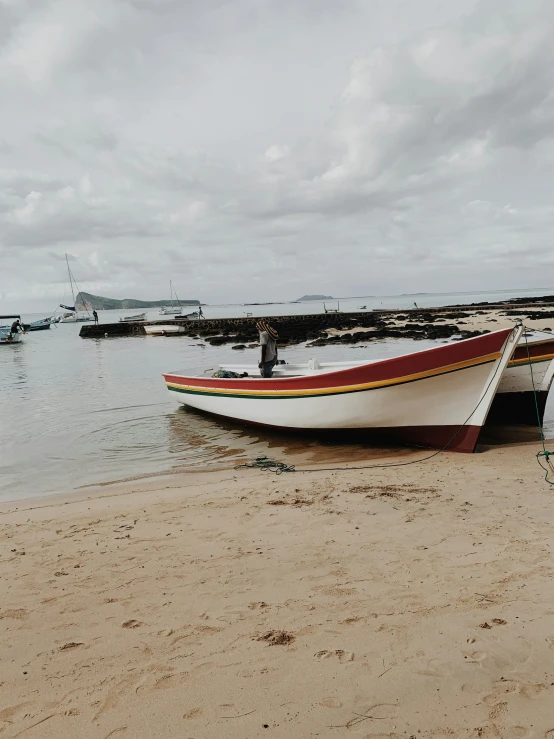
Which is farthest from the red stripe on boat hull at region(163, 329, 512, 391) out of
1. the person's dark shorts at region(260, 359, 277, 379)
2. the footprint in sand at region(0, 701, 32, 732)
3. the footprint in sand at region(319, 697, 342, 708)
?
the footprint in sand at region(0, 701, 32, 732)

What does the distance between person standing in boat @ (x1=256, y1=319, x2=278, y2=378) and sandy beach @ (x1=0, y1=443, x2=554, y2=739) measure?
4647 mm

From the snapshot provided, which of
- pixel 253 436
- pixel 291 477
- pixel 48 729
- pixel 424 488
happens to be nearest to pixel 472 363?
pixel 424 488

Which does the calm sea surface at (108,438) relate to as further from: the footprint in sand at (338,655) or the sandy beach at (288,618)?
the footprint in sand at (338,655)

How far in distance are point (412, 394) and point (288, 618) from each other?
515 centimetres

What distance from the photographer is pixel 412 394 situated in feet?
25.4

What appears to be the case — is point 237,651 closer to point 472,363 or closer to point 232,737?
point 232,737

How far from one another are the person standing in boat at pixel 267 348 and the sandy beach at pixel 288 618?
4.65m

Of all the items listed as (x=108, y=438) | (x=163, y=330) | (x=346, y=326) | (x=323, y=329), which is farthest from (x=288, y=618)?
(x=163, y=330)

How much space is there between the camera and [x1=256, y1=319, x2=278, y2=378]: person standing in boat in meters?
9.78

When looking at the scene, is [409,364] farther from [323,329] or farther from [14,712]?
[323,329]

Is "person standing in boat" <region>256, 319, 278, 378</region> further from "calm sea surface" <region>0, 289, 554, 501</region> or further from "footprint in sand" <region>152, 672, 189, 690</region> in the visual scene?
"footprint in sand" <region>152, 672, 189, 690</region>

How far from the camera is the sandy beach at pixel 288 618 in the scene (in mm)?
2395

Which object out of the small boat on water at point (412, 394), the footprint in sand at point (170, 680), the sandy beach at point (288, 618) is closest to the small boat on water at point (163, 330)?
the small boat on water at point (412, 394)

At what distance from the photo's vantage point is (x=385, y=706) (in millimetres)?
2393
